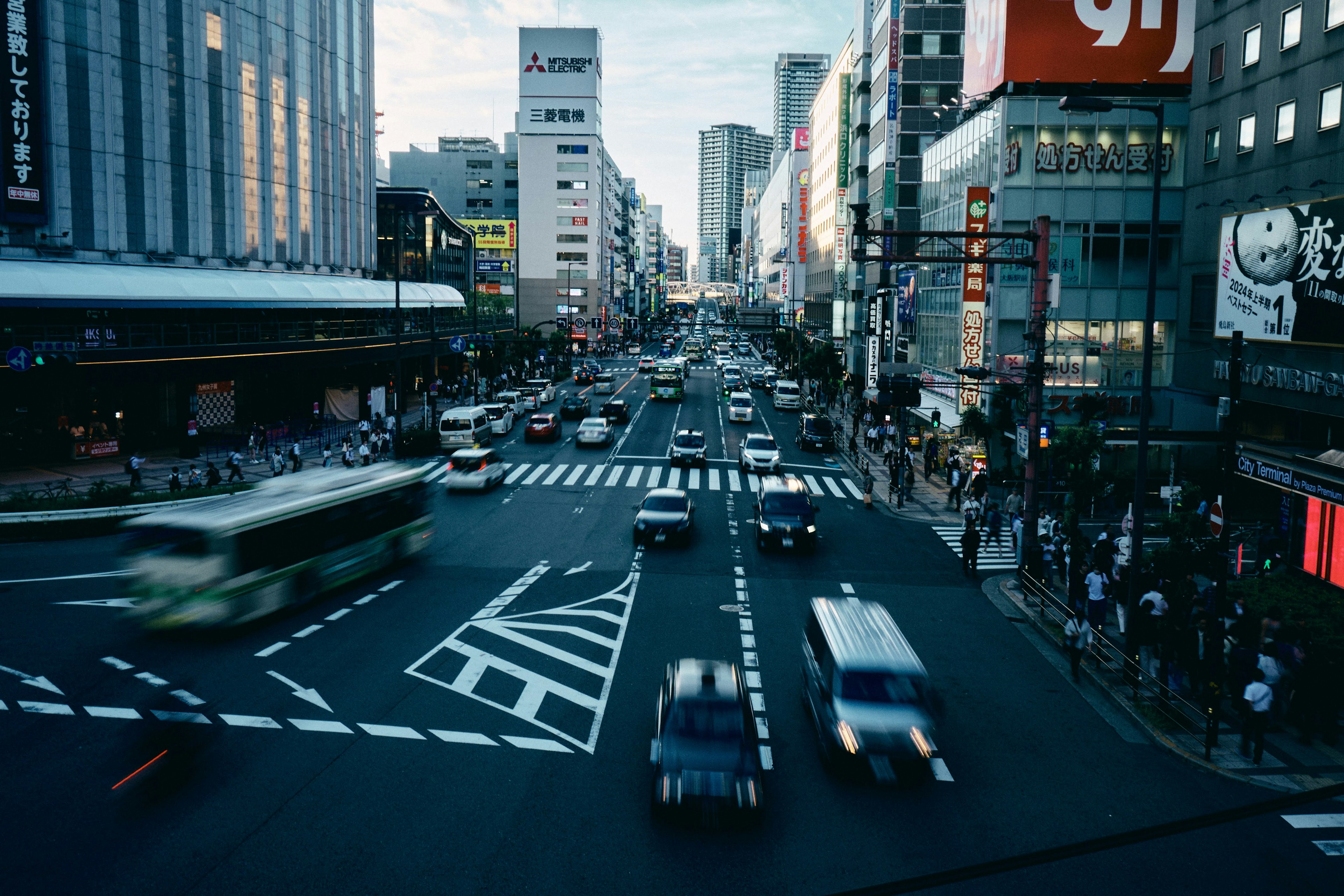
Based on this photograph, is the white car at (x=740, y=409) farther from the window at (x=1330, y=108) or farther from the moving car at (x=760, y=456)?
the window at (x=1330, y=108)

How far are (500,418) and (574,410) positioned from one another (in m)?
8.14

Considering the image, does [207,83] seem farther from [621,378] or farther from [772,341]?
[772,341]

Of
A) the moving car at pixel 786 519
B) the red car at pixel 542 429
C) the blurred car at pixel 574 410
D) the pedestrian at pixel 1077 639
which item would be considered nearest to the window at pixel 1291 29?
the moving car at pixel 786 519

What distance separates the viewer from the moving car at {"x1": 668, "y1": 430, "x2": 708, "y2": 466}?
43.5 metres

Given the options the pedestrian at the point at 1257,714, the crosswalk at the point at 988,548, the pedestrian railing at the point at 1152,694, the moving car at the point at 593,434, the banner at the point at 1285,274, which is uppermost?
the banner at the point at 1285,274

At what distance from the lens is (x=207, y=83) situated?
51.4m

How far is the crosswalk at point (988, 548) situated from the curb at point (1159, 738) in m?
6.61

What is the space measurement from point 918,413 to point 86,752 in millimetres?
46390

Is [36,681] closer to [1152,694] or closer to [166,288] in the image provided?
[1152,694]

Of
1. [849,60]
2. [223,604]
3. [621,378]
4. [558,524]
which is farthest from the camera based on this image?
[621,378]

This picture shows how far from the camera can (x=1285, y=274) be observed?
27.0 metres

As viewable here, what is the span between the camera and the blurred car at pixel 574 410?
61281 millimetres

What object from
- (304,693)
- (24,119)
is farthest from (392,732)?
(24,119)

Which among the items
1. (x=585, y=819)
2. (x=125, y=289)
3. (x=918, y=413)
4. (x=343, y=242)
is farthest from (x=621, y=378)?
(x=585, y=819)
